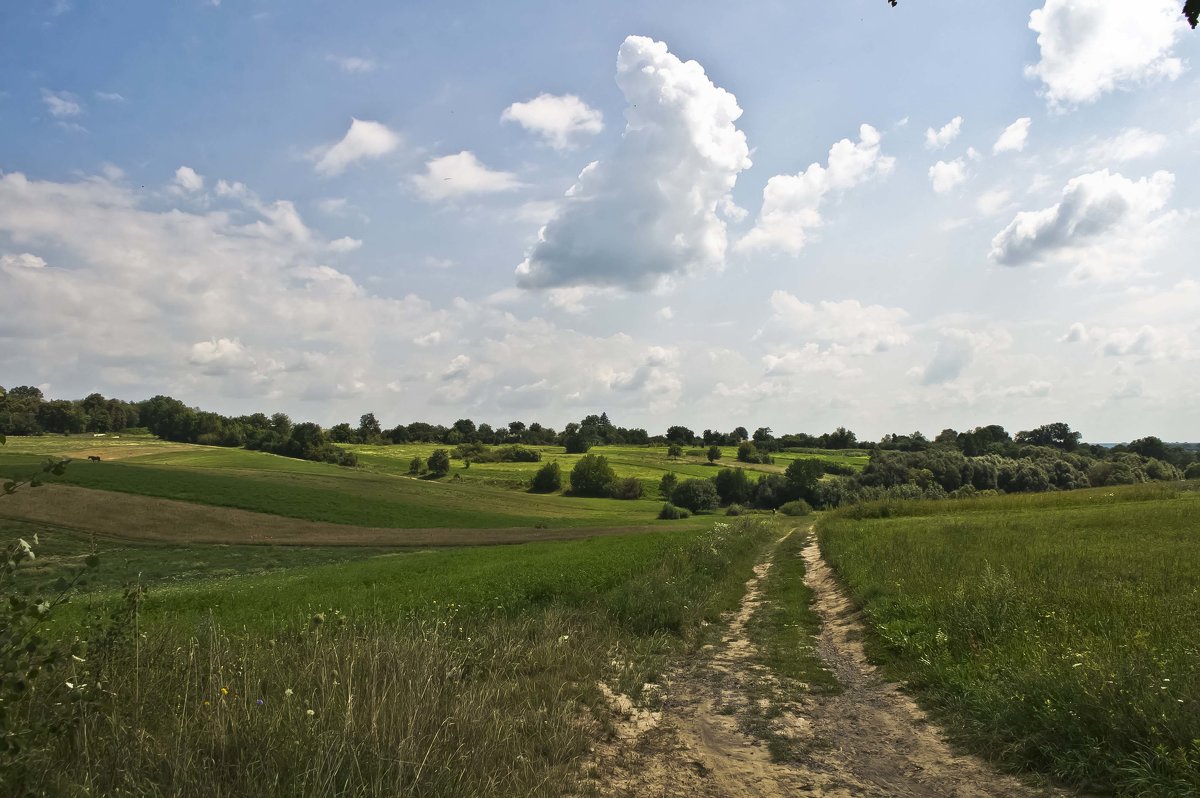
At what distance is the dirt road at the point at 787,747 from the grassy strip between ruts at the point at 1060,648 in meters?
0.57

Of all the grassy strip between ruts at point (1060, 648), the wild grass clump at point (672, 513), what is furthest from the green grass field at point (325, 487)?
the grassy strip between ruts at point (1060, 648)

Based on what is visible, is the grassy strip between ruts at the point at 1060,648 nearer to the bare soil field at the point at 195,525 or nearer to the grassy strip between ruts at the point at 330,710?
the grassy strip between ruts at the point at 330,710

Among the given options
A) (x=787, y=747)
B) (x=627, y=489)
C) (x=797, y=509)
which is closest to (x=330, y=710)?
(x=787, y=747)

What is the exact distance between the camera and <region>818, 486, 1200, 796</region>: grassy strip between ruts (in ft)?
20.4

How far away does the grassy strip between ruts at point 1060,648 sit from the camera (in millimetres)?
6203

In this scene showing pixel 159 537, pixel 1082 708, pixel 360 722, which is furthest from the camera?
pixel 159 537

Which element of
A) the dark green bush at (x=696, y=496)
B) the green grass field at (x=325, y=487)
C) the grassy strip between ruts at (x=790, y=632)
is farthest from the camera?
the dark green bush at (x=696, y=496)

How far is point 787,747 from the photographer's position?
777 centimetres

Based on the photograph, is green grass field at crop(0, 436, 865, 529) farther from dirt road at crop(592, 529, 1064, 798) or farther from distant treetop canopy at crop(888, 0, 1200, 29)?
distant treetop canopy at crop(888, 0, 1200, 29)

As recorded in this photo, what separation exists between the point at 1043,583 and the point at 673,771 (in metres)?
10.9

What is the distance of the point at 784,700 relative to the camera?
9.63 m

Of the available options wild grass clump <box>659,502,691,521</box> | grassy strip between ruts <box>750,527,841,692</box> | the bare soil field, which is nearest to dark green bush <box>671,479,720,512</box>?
wild grass clump <box>659,502,691,521</box>

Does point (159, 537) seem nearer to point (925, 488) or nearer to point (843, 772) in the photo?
point (843, 772)

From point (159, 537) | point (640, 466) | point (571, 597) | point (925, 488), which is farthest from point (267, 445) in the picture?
point (571, 597)
